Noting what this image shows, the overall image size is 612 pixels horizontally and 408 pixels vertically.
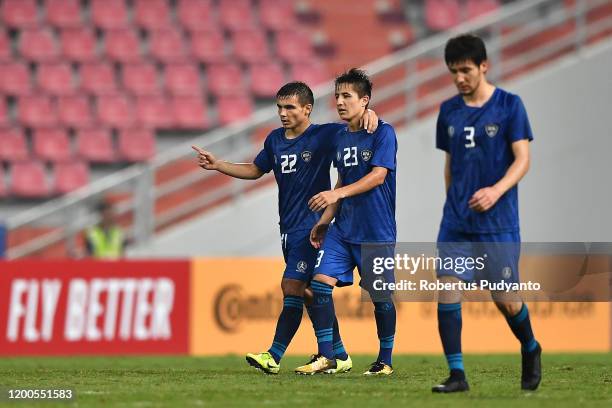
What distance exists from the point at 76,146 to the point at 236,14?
3699 mm

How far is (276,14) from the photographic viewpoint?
18.9m

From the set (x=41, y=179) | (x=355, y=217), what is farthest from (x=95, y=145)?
(x=355, y=217)

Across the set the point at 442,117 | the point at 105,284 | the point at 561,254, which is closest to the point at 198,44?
the point at 105,284

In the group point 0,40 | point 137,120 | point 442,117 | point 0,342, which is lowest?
point 0,342

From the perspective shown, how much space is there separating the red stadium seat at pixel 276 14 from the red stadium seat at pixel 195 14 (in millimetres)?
857

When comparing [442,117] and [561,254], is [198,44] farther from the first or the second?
[442,117]

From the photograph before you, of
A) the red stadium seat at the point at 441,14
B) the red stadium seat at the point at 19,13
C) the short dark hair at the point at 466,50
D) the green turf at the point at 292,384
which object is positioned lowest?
the green turf at the point at 292,384

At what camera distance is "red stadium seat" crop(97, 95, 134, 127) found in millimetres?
16703

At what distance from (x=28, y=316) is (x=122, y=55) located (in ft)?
20.4

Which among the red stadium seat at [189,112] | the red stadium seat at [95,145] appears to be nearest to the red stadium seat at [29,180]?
the red stadium seat at [95,145]

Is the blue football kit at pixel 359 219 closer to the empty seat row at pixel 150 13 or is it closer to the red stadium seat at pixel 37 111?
the red stadium seat at pixel 37 111

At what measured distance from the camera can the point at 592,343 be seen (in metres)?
12.9

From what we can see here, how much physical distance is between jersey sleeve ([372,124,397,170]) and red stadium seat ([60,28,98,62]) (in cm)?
1015

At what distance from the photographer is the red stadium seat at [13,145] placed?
52.2 ft
